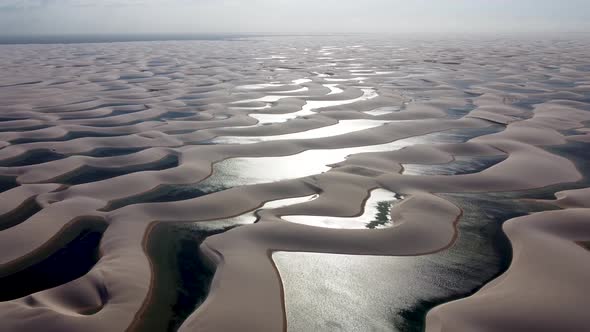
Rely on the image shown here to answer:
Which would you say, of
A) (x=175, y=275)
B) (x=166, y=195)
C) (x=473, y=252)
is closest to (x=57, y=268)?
(x=175, y=275)

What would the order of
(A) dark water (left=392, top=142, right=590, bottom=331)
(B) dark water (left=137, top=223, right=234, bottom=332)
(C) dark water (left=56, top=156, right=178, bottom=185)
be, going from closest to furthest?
(B) dark water (left=137, top=223, right=234, bottom=332) → (A) dark water (left=392, top=142, right=590, bottom=331) → (C) dark water (left=56, top=156, right=178, bottom=185)

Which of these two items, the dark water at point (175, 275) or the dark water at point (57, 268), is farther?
the dark water at point (57, 268)

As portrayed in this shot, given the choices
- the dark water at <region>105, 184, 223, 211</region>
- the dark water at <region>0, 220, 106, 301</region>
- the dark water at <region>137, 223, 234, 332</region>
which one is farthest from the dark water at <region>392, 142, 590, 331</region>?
the dark water at <region>105, 184, 223, 211</region>

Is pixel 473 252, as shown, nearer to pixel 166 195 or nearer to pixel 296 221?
pixel 296 221

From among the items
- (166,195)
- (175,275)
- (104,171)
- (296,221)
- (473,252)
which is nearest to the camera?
(175,275)

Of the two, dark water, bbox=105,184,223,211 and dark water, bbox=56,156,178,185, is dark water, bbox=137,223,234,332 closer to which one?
dark water, bbox=105,184,223,211

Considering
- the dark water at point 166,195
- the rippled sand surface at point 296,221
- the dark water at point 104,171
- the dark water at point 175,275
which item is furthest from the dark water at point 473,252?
the dark water at point 104,171

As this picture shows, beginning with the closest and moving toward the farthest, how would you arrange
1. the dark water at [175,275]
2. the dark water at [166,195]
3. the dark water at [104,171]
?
the dark water at [175,275], the dark water at [166,195], the dark water at [104,171]

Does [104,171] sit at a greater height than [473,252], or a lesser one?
greater

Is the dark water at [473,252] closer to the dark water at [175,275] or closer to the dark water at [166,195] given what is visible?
the dark water at [175,275]

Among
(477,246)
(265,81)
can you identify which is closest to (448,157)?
(477,246)
